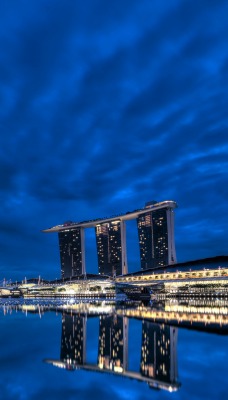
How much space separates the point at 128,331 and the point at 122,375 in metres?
13.0

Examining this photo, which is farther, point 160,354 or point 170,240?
point 170,240

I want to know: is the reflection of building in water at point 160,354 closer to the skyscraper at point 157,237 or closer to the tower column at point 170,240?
the tower column at point 170,240

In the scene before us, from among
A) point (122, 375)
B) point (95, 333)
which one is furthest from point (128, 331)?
point (122, 375)

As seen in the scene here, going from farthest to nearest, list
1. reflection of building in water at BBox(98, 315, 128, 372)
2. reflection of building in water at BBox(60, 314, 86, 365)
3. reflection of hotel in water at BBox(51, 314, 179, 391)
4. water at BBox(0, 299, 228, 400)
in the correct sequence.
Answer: reflection of building in water at BBox(60, 314, 86, 365)
reflection of building in water at BBox(98, 315, 128, 372)
reflection of hotel in water at BBox(51, 314, 179, 391)
water at BBox(0, 299, 228, 400)

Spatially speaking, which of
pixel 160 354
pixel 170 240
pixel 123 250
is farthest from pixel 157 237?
pixel 160 354

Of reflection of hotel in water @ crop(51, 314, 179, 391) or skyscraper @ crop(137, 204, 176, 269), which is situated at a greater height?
skyscraper @ crop(137, 204, 176, 269)

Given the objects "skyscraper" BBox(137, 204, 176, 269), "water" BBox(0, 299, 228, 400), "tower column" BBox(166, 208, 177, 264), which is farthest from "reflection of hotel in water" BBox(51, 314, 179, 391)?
"skyscraper" BBox(137, 204, 176, 269)

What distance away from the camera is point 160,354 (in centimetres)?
1831

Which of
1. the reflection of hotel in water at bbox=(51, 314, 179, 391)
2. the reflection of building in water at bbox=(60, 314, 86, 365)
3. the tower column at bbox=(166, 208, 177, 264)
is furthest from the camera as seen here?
the tower column at bbox=(166, 208, 177, 264)

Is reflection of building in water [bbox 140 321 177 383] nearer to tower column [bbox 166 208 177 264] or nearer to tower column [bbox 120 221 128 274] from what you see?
tower column [bbox 166 208 177 264]

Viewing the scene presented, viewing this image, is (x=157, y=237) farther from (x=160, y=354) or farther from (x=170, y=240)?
(x=160, y=354)

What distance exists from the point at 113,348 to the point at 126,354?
213 centimetres

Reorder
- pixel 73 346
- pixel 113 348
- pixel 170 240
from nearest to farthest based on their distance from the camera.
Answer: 1. pixel 113 348
2. pixel 73 346
3. pixel 170 240

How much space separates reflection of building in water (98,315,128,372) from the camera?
54.0 feet
